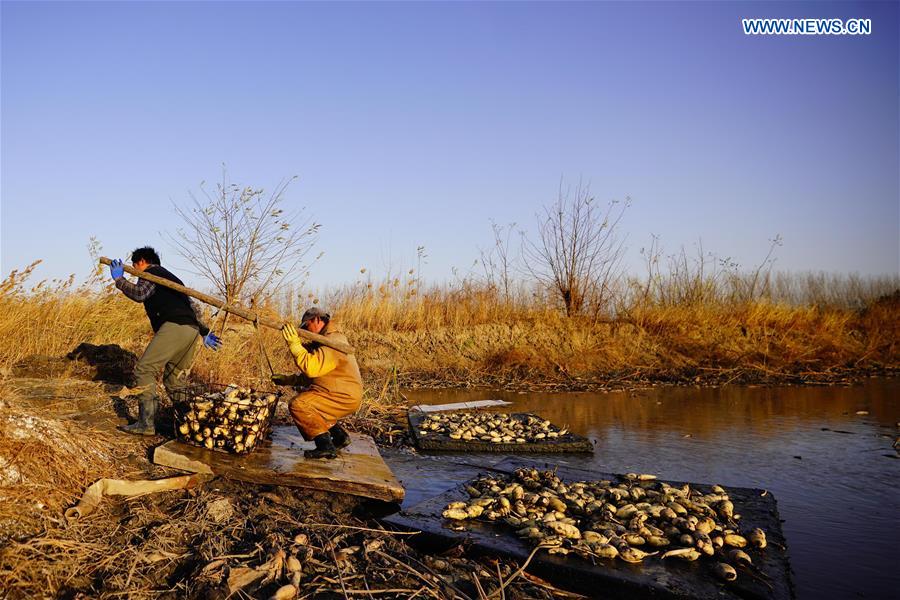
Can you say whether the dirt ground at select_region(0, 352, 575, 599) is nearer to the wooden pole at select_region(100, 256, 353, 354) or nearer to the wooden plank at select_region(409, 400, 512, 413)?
the wooden pole at select_region(100, 256, 353, 354)

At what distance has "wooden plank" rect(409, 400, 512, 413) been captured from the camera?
32.3ft

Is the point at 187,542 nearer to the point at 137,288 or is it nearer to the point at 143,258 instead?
the point at 137,288

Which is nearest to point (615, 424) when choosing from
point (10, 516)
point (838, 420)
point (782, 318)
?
point (838, 420)

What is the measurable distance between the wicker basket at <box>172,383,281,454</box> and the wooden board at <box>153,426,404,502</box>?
80 millimetres

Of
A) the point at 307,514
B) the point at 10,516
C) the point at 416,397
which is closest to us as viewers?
the point at 10,516

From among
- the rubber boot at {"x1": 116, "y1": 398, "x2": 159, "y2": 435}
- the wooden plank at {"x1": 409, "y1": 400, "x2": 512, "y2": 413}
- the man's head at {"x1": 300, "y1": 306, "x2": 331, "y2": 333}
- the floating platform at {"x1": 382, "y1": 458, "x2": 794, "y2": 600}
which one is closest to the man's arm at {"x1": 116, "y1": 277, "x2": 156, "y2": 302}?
the rubber boot at {"x1": 116, "y1": 398, "x2": 159, "y2": 435}

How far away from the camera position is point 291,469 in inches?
202

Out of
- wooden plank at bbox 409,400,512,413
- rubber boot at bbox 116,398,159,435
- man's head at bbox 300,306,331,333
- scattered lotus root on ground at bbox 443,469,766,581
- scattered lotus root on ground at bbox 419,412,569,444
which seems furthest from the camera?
wooden plank at bbox 409,400,512,413

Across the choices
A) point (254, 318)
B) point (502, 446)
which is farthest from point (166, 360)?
point (502, 446)

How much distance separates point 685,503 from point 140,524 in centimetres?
377

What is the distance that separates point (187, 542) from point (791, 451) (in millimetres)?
6499

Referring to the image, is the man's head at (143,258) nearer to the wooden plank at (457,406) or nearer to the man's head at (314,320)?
the man's head at (314,320)

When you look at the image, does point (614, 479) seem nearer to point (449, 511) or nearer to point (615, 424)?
point (449, 511)

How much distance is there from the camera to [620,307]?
636 inches
